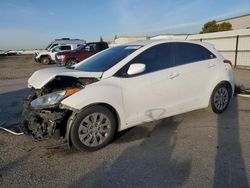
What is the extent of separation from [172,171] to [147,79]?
1.64m

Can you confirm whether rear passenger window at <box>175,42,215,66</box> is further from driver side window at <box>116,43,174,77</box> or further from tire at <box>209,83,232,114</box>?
tire at <box>209,83,232,114</box>

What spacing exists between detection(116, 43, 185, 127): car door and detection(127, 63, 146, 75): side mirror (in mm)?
82

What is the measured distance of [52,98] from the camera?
388cm

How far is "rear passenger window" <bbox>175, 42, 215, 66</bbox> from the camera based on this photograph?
4.98m

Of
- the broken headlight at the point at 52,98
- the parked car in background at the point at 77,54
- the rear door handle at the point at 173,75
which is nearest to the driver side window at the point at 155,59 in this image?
the rear door handle at the point at 173,75

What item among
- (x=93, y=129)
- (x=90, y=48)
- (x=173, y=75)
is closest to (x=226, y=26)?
(x=90, y=48)

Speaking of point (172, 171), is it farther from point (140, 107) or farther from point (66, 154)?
point (66, 154)

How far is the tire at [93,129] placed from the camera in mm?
3863

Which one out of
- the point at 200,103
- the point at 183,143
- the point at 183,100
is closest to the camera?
the point at 183,143

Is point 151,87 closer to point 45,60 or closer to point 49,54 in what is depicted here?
point 49,54

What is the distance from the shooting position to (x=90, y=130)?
400 cm

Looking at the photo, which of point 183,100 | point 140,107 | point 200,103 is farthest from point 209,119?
point 140,107

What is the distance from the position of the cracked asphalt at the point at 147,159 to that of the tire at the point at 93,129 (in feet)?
0.46

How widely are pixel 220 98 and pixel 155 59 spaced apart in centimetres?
205
